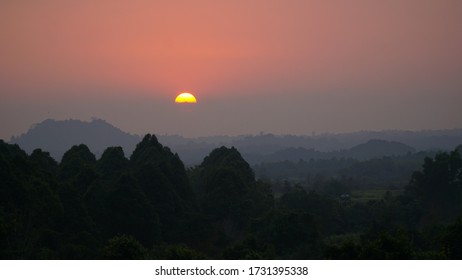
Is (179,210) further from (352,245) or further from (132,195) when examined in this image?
(352,245)

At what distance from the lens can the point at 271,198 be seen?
63.1 metres

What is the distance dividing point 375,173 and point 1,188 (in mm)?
144285

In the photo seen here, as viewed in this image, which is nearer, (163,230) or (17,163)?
(17,163)

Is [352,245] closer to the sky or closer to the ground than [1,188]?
closer to the ground

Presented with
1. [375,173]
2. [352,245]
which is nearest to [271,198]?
[352,245]

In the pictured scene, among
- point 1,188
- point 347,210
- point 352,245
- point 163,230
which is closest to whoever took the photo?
point 352,245

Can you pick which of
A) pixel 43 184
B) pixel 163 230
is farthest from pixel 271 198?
pixel 43 184

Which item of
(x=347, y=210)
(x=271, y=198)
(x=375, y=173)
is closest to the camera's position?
(x=271, y=198)

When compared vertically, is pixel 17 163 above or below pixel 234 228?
above
